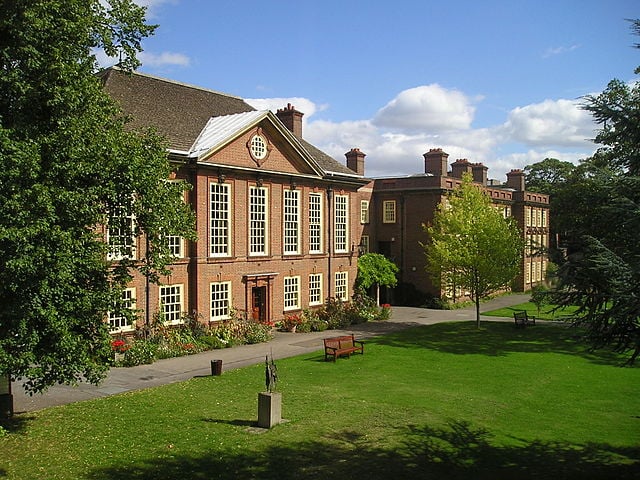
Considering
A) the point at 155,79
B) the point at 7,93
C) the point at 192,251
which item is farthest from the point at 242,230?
the point at 7,93

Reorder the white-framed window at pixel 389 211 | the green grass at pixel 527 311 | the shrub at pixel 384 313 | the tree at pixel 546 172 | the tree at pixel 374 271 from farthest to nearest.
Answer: the tree at pixel 546 172
the white-framed window at pixel 389 211
the tree at pixel 374 271
the green grass at pixel 527 311
the shrub at pixel 384 313

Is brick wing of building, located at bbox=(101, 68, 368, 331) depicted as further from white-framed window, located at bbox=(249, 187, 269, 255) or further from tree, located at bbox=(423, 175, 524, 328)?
tree, located at bbox=(423, 175, 524, 328)

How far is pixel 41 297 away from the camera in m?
11.8

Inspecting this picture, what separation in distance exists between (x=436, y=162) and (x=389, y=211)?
5439mm

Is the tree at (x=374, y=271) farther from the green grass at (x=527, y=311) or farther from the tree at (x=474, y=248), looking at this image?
the green grass at (x=527, y=311)

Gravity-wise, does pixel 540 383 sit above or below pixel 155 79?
below

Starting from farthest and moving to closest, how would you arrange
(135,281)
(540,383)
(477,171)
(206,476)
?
(477,171) → (135,281) → (540,383) → (206,476)

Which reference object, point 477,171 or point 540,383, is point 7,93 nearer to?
point 540,383

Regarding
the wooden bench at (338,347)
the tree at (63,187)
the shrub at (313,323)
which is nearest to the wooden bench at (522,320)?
the shrub at (313,323)

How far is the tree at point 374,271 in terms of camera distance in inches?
1508

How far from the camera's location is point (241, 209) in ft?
97.3

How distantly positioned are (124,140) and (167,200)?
5.68 ft

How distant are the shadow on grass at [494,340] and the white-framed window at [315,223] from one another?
7465 mm

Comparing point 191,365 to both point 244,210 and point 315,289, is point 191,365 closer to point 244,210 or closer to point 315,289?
point 244,210
